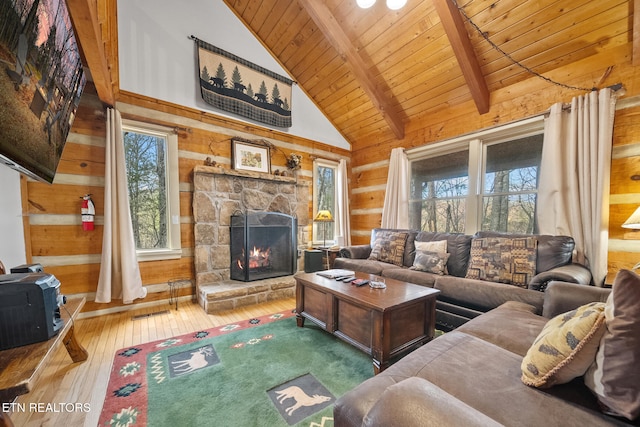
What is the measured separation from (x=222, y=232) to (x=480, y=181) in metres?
3.56

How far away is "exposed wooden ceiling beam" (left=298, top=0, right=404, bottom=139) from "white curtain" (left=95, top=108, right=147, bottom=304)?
2.54 metres

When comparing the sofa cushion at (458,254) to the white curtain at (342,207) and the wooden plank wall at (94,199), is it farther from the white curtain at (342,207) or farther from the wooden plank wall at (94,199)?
the wooden plank wall at (94,199)

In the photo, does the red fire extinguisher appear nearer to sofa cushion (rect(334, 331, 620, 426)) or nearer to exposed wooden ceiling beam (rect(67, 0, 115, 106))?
exposed wooden ceiling beam (rect(67, 0, 115, 106))

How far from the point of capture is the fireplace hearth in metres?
3.14

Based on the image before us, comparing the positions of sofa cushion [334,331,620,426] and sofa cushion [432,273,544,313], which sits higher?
sofa cushion [334,331,620,426]

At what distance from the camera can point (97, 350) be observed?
1.90 meters

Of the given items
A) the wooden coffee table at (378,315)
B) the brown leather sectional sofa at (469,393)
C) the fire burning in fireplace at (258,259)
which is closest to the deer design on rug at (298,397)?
the wooden coffee table at (378,315)

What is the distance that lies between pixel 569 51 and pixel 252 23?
12.8ft

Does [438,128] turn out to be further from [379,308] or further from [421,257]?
[379,308]

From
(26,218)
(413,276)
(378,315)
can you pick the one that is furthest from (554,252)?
(26,218)

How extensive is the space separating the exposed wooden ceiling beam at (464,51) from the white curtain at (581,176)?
0.74m

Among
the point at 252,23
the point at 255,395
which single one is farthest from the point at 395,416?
the point at 252,23

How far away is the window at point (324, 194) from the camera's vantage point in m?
4.35

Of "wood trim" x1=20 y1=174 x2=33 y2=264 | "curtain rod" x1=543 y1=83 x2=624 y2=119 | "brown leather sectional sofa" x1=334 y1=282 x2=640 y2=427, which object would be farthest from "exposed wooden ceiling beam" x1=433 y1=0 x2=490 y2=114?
"wood trim" x1=20 y1=174 x2=33 y2=264
